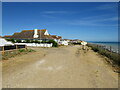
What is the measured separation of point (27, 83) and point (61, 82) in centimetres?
151

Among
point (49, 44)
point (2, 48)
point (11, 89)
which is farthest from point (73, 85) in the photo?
point (49, 44)

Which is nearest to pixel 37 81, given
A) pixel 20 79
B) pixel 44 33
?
pixel 20 79

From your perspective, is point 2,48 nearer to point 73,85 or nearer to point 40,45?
point 73,85

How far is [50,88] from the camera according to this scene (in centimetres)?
413

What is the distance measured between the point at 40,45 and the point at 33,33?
9807 mm

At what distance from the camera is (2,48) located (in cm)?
1227

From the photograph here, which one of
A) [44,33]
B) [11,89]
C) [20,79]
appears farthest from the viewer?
[44,33]

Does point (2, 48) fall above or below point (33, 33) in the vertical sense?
below

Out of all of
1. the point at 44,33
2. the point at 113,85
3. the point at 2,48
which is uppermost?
the point at 44,33

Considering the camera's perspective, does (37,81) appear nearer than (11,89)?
No

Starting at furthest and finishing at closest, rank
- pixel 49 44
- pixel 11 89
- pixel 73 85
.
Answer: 1. pixel 49 44
2. pixel 73 85
3. pixel 11 89

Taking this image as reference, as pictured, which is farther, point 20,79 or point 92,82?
point 20,79

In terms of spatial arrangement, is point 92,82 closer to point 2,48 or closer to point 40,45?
point 2,48

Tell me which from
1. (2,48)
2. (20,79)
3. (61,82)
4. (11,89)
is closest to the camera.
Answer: (11,89)
